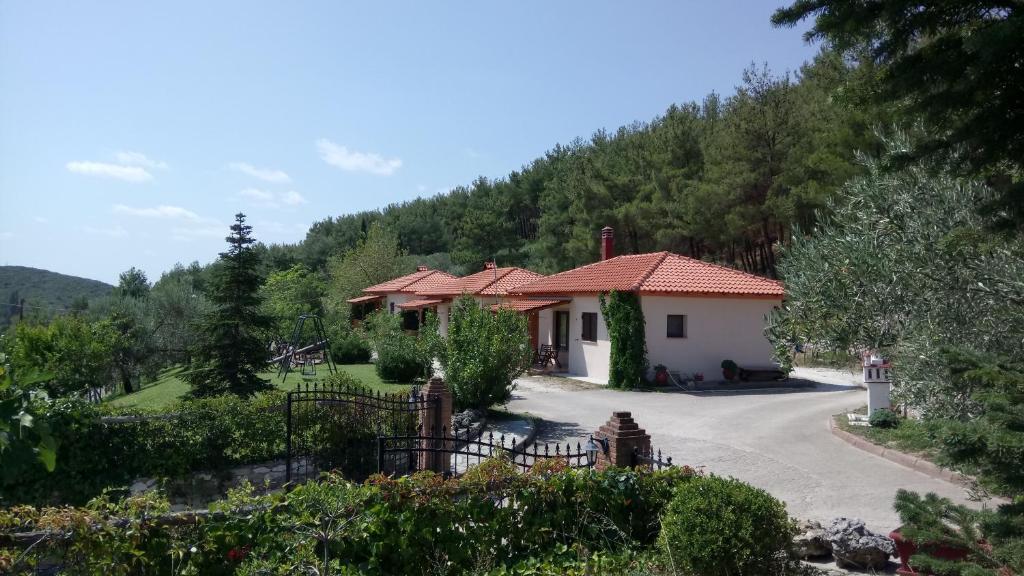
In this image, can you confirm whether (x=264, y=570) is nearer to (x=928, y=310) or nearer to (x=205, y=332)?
(x=928, y=310)

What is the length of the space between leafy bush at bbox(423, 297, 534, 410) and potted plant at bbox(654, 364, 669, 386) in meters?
7.33

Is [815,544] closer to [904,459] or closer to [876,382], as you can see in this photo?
[904,459]

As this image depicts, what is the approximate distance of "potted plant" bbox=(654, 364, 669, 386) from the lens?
813 inches

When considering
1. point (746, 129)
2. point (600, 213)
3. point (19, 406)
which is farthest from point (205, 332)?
point (600, 213)

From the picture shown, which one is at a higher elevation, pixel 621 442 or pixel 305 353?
pixel 305 353

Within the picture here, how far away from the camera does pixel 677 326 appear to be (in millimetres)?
21688

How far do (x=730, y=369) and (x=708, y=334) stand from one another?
1314 mm

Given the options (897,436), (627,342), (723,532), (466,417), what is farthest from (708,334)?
(723,532)

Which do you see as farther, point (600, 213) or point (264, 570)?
point (600, 213)

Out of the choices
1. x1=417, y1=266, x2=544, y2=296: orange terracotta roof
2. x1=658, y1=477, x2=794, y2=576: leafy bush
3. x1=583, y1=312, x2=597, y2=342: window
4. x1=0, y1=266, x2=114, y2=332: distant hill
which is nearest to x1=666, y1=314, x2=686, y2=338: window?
x1=583, y1=312, x2=597, y2=342: window

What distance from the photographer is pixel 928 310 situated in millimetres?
8859

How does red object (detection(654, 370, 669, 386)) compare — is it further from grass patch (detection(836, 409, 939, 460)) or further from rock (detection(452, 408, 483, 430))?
rock (detection(452, 408, 483, 430))

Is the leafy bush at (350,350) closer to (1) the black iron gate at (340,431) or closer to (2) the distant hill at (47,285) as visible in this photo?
(1) the black iron gate at (340,431)

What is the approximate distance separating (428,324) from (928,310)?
10464 mm
